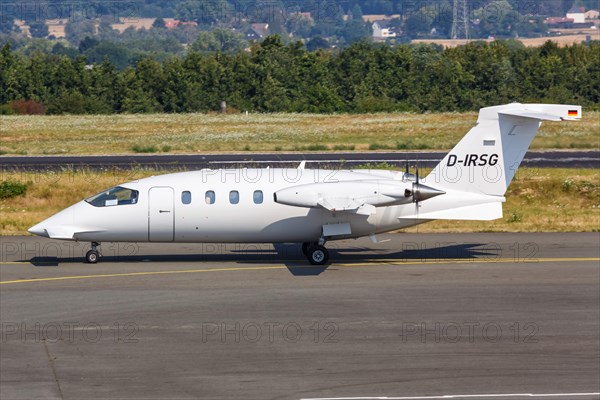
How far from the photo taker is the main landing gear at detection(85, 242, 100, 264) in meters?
28.0

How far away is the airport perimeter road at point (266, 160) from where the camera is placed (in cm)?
4953

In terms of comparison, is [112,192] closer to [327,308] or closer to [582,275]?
[327,308]

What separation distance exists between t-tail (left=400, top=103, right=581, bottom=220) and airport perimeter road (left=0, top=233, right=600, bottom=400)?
5.43 ft

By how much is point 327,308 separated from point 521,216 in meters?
15.5

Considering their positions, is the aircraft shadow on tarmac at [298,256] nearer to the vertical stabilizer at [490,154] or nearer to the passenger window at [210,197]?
the passenger window at [210,197]

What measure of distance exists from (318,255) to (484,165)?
5.38 metres

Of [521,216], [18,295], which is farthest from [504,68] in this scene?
[18,295]

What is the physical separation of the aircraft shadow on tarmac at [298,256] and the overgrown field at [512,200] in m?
3.98

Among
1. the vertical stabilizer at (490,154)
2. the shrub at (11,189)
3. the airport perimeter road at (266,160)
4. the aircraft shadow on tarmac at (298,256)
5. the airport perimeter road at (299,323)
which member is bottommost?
the airport perimeter road at (299,323)

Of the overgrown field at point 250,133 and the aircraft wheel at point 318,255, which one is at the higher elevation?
the overgrown field at point 250,133

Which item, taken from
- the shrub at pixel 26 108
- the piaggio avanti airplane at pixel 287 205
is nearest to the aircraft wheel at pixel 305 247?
the piaggio avanti airplane at pixel 287 205

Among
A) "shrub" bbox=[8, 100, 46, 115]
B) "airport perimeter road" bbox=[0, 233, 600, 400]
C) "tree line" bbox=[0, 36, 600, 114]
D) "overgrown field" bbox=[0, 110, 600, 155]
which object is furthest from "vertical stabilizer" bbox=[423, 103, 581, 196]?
"shrub" bbox=[8, 100, 46, 115]

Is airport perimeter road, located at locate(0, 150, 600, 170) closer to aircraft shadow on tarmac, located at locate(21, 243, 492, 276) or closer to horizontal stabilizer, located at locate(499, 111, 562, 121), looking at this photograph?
aircraft shadow on tarmac, located at locate(21, 243, 492, 276)

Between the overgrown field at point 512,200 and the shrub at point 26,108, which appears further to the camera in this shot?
the shrub at point 26,108
